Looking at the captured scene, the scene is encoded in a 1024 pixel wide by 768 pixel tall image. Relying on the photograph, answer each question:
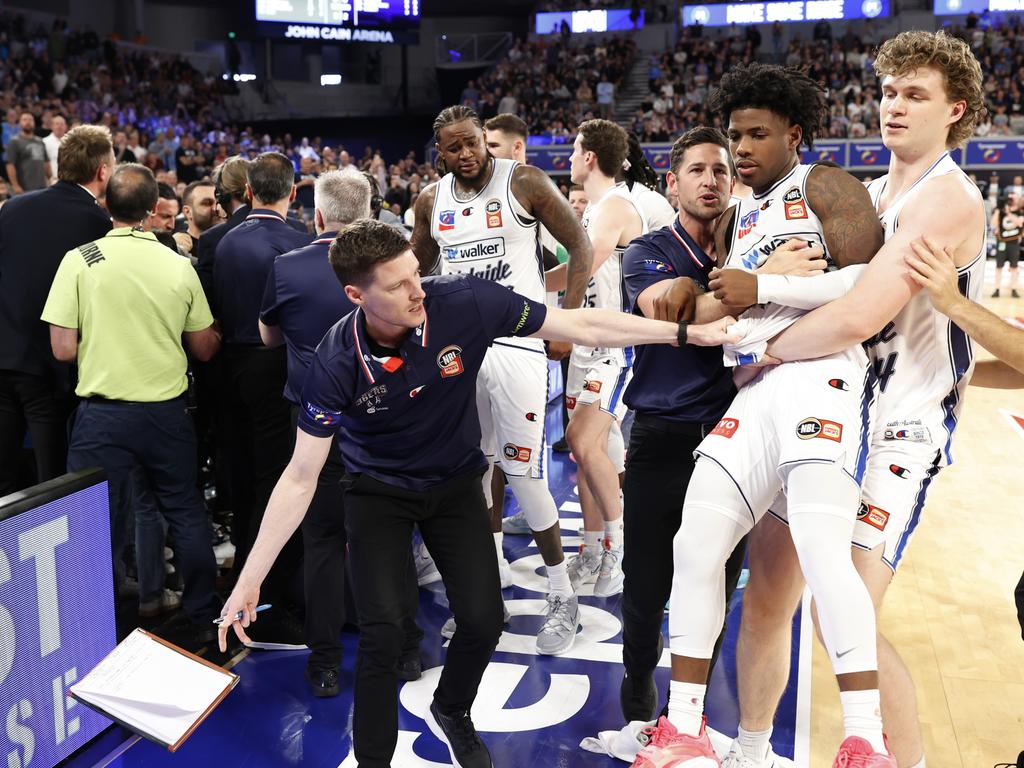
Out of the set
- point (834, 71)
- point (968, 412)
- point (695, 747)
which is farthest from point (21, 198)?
point (834, 71)

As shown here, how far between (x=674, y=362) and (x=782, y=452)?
683 millimetres

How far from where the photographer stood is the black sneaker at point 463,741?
10.7 ft

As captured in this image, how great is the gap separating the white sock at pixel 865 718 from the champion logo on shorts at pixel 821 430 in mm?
665

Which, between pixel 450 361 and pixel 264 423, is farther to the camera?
pixel 264 423

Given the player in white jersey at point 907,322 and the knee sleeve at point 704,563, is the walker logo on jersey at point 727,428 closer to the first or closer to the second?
the knee sleeve at point 704,563

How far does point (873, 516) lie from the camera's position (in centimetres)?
280

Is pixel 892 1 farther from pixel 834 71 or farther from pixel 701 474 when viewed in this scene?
pixel 701 474

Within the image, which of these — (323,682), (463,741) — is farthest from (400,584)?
(323,682)

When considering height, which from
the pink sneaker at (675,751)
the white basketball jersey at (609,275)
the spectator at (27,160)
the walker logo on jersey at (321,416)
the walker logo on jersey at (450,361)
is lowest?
the pink sneaker at (675,751)

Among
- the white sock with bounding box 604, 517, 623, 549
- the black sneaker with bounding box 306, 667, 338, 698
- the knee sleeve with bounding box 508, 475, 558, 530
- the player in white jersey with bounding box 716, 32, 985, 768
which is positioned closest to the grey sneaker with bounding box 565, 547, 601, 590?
the white sock with bounding box 604, 517, 623, 549

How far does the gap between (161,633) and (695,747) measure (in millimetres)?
2724

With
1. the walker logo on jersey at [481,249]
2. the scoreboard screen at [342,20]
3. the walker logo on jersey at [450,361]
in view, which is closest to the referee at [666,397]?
the walker logo on jersey at [450,361]

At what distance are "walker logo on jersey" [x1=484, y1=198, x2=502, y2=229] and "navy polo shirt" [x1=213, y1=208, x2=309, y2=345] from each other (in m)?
0.87

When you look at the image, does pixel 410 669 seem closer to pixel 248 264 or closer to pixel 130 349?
pixel 130 349
